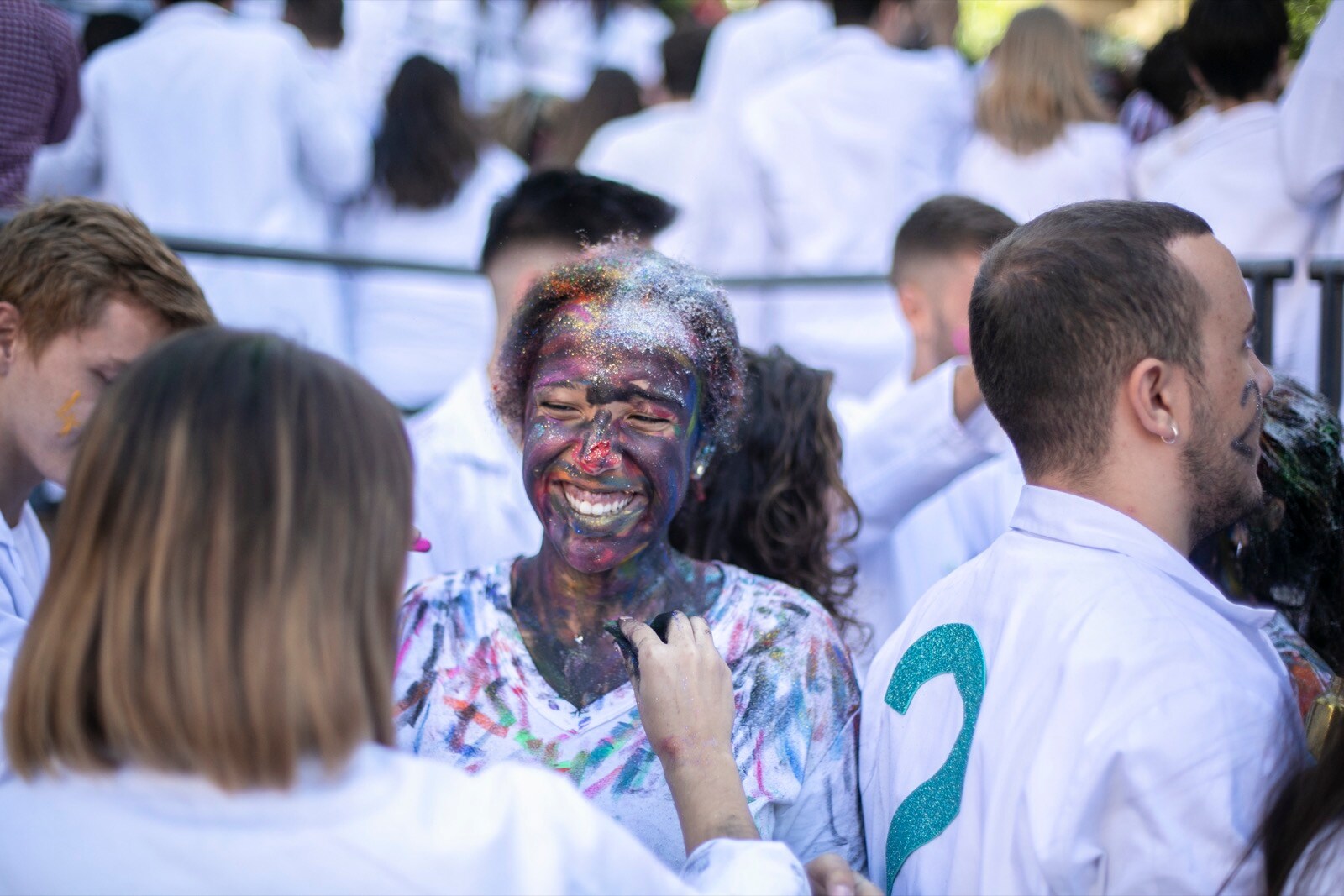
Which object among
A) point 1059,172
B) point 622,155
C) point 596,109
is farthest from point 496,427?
point 596,109

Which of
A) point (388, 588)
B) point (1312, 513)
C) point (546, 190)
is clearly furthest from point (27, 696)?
point (546, 190)

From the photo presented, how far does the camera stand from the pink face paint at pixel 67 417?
2.46 meters

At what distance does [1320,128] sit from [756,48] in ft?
10.1

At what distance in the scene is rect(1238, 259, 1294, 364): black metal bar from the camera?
327 centimetres

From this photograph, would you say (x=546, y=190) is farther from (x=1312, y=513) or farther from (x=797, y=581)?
(x=1312, y=513)

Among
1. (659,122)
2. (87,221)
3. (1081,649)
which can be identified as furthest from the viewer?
(659,122)

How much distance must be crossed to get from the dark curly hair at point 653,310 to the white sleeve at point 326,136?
2.83 metres

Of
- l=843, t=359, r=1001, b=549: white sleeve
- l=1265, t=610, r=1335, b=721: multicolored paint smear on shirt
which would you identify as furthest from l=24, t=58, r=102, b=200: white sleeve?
l=1265, t=610, r=1335, b=721: multicolored paint smear on shirt

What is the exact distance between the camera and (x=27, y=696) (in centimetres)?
134

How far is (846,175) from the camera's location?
5.07m

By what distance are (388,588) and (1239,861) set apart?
3.40 feet

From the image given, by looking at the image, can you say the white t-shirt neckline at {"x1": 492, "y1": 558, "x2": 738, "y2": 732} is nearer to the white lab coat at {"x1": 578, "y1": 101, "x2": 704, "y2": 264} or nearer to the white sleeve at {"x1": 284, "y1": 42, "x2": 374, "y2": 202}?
the white sleeve at {"x1": 284, "y1": 42, "x2": 374, "y2": 202}

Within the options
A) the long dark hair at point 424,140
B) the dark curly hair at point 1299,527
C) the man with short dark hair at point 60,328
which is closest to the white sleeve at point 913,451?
the dark curly hair at point 1299,527

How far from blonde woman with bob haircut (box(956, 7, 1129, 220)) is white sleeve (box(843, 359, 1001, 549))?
1806 millimetres
